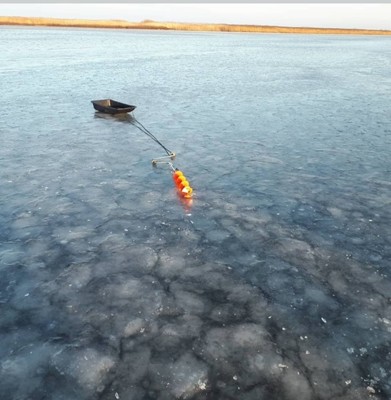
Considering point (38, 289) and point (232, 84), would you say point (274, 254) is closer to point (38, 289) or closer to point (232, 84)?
point (38, 289)

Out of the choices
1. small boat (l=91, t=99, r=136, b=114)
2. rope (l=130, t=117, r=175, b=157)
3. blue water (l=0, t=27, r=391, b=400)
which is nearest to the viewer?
blue water (l=0, t=27, r=391, b=400)

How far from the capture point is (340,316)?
5223 mm

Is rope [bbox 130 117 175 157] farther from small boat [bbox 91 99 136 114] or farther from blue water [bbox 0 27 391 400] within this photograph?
small boat [bbox 91 99 136 114]

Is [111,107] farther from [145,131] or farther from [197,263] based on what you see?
[197,263]

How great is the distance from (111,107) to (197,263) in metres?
11.4

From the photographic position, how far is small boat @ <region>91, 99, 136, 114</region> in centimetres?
1552

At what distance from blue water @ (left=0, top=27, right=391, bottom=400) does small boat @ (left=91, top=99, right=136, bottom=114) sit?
121 cm

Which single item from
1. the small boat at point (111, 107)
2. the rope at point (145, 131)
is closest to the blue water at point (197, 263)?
the rope at point (145, 131)

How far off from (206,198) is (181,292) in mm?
3357

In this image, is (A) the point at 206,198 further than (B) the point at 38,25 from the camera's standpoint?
No

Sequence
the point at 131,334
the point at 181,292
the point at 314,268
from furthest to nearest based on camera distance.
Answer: the point at 314,268 < the point at 181,292 < the point at 131,334

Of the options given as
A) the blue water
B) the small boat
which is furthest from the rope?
the small boat

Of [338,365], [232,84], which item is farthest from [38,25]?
[338,365]

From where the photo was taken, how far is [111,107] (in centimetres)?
→ 1588
